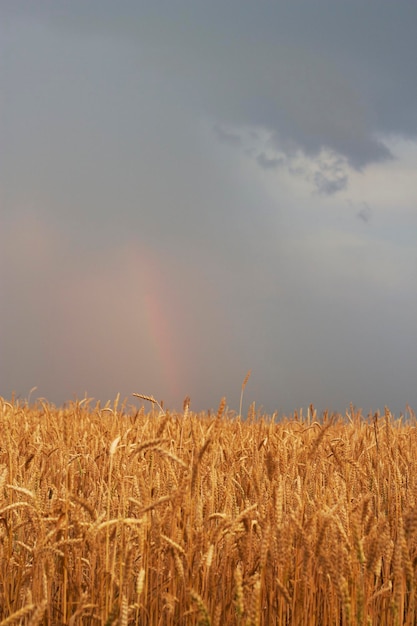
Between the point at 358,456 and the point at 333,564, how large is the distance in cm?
372

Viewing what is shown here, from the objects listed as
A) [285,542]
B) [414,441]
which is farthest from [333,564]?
[414,441]

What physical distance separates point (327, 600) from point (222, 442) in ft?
8.38

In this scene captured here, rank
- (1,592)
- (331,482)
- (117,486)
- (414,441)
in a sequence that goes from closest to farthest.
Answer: (1,592), (331,482), (117,486), (414,441)

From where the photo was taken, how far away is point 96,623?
199 centimetres

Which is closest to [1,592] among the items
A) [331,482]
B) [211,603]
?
[211,603]

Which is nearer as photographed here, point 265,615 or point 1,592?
point 265,615

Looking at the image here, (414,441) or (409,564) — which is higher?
(414,441)

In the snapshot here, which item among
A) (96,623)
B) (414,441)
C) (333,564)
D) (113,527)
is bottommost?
(96,623)

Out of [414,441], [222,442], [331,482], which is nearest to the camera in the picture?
[331,482]

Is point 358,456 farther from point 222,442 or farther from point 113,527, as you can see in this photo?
point 113,527

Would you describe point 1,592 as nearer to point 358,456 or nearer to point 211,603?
point 211,603

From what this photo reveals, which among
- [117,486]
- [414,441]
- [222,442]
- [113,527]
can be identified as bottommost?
[113,527]

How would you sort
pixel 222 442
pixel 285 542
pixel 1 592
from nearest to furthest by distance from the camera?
1. pixel 285 542
2. pixel 1 592
3. pixel 222 442

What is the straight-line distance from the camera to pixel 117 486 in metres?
3.72
